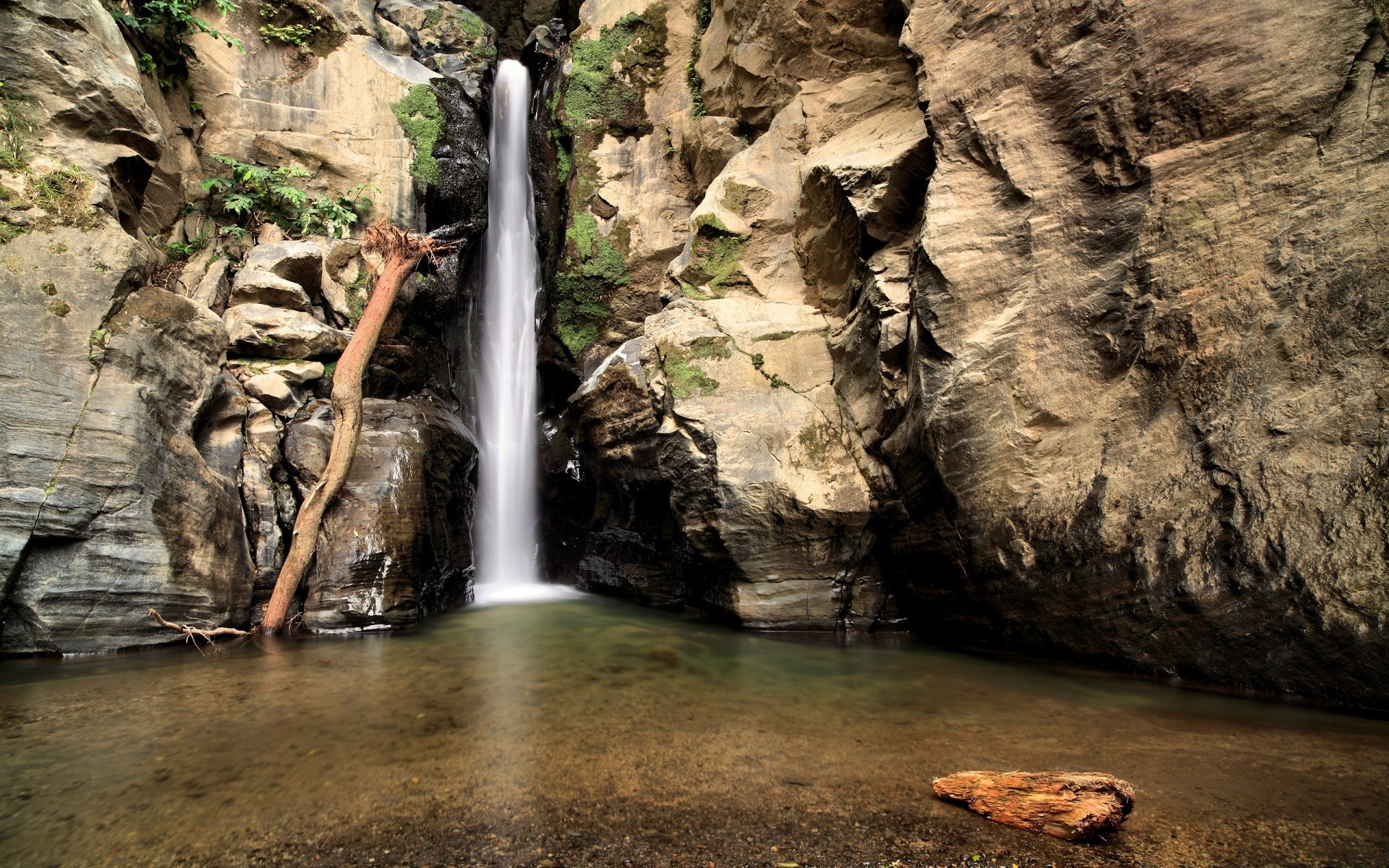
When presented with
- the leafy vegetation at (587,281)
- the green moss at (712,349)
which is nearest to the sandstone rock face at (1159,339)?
the green moss at (712,349)

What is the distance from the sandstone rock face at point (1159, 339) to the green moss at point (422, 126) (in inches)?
343

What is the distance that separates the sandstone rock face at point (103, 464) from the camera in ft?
18.3

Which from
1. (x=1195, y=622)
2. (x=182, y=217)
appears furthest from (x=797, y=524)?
(x=182, y=217)

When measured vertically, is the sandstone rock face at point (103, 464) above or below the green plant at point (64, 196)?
below

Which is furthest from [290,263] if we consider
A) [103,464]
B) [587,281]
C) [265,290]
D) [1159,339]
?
[1159,339]

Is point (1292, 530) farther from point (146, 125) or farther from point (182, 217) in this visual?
point (182, 217)

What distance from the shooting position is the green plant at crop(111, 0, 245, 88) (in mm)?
9148

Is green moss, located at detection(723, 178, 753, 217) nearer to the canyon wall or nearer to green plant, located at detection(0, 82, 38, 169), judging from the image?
the canyon wall

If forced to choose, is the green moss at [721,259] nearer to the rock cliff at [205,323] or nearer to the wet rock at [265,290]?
the rock cliff at [205,323]

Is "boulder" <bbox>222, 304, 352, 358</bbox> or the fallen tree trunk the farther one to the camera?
"boulder" <bbox>222, 304, 352, 358</bbox>

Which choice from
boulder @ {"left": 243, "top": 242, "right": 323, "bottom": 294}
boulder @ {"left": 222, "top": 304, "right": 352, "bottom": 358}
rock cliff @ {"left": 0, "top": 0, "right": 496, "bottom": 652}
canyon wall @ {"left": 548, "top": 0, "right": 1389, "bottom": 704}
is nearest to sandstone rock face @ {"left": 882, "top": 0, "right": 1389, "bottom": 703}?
canyon wall @ {"left": 548, "top": 0, "right": 1389, "bottom": 704}

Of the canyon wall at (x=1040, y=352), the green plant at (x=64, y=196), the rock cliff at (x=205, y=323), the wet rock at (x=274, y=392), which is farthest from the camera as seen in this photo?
the wet rock at (x=274, y=392)

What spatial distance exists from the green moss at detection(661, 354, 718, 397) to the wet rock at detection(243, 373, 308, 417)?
4606 mm

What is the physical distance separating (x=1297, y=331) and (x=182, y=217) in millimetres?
12561
